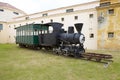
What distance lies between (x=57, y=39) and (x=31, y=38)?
5.15 meters

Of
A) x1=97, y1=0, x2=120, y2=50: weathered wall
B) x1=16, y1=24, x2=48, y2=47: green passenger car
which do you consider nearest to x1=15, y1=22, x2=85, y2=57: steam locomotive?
x1=16, y1=24, x2=48, y2=47: green passenger car

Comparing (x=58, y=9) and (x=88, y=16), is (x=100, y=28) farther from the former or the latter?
(x=58, y=9)

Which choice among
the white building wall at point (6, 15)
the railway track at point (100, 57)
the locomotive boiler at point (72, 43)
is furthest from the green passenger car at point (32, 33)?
the white building wall at point (6, 15)

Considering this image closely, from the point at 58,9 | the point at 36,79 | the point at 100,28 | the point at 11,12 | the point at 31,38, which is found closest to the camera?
the point at 36,79

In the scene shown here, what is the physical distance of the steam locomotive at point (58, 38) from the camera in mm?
12953

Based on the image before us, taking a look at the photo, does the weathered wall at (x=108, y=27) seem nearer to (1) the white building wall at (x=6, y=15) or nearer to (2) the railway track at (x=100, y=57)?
(2) the railway track at (x=100, y=57)

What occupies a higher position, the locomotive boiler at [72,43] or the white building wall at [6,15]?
the white building wall at [6,15]

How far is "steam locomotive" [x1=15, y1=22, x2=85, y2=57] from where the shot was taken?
42.5 feet

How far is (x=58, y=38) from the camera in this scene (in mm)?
14883

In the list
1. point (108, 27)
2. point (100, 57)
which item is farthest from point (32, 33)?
point (100, 57)

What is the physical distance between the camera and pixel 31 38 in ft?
62.5

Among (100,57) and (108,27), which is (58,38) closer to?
(100,57)

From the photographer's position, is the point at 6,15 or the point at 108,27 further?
the point at 6,15

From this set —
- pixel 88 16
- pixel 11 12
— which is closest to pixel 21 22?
pixel 11 12
